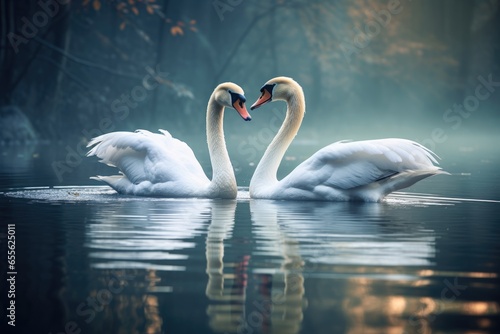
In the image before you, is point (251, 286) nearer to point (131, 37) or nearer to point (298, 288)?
point (298, 288)

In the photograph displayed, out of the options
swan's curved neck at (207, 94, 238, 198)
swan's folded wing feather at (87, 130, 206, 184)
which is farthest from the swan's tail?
swan's folded wing feather at (87, 130, 206, 184)

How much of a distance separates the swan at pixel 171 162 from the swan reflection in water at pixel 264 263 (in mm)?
1000

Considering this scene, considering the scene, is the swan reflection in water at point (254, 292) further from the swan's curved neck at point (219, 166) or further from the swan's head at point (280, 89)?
the swan's head at point (280, 89)

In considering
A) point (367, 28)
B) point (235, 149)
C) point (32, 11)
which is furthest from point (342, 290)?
point (367, 28)

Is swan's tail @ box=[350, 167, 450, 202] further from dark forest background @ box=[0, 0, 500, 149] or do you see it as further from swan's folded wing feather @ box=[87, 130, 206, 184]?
dark forest background @ box=[0, 0, 500, 149]

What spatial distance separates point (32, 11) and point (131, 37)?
7.13m

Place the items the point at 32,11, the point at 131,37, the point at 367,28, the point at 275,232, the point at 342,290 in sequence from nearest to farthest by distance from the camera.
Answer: the point at 342,290 → the point at 275,232 → the point at 32,11 → the point at 131,37 → the point at 367,28

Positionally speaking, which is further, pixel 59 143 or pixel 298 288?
pixel 59 143

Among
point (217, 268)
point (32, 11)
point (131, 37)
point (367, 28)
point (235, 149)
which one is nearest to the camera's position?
point (217, 268)

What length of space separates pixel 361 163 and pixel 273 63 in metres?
24.5

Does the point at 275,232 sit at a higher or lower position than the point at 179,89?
lower

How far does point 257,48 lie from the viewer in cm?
3456

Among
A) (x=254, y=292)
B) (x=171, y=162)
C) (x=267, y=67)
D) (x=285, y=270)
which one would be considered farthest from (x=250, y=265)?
(x=267, y=67)

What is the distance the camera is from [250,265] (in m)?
6.02
